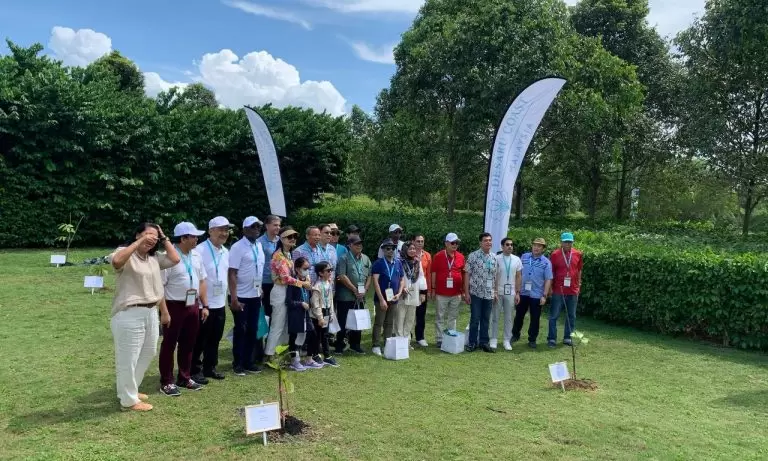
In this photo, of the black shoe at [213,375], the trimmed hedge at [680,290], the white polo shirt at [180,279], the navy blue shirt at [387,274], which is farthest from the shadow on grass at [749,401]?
the white polo shirt at [180,279]

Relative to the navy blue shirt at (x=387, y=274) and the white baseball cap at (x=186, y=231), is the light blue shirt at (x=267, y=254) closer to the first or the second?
the white baseball cap at (x=186, y=231)

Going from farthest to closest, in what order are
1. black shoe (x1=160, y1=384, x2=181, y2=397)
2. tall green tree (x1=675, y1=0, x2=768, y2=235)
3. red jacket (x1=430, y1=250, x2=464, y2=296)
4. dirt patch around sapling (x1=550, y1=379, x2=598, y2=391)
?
tall green tree (x1=675, y1=0, x2=768, y2=235) < red jacket (x1=430, y1=250, x2=464, y2=296) < dirt patch around sapling (x1=550, y1=379, x2=598, y2=391) < black shoe (x1=160, y1=384, x2=181, y2=397)

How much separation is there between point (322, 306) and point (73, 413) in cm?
249

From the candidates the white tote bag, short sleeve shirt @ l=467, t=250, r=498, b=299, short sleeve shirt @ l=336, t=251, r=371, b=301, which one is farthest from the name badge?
short sleeve shirt @ l=467, t=250, r=498, b=299

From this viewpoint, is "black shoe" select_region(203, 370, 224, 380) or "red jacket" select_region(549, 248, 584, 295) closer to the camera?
"black shoe" select_region(203, 370, 224, 380)

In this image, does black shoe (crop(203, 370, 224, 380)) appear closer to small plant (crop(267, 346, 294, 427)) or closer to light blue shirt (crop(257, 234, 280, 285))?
small plant (crop(267, 346, 294, 427))

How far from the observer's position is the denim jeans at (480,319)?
7.26 meters

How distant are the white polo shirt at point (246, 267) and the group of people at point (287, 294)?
0.03 feet

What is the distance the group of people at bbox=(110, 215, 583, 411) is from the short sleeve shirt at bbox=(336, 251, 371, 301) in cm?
1

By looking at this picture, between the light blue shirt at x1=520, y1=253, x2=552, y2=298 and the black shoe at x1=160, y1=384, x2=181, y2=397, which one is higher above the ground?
the light blue shirt at x1=520, y1=253, x2=552, y2=298

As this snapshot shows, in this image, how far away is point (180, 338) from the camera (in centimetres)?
508

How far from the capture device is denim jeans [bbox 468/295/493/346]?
726 centimetres

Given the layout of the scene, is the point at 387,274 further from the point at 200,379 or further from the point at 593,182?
the point at 593,182

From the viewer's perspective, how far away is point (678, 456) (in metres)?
4.11
